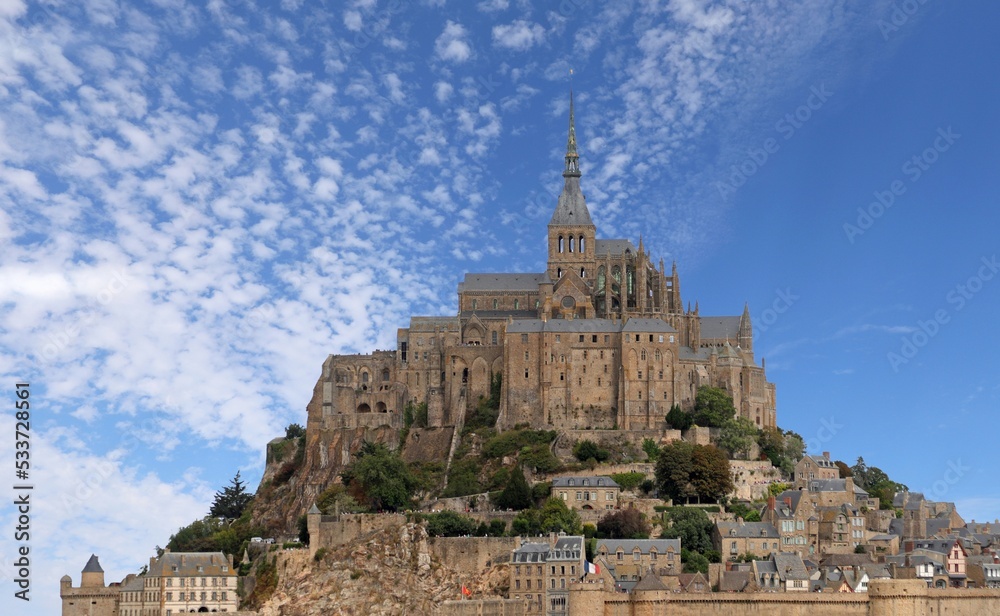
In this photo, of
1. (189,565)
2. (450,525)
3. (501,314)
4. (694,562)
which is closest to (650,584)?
(694,562)

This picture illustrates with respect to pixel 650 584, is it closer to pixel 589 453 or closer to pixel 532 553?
pixel 532 553

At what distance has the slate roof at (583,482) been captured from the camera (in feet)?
284

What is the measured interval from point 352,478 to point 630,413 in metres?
20.8

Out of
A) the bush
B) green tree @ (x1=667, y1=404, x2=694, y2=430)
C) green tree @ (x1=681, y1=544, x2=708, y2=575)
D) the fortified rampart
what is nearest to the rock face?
the fortified rampart

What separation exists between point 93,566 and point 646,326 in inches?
1685

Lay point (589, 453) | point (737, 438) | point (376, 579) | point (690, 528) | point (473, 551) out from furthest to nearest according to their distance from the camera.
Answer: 1. point (737, 438)
2. point (589, 453)
3. point (690, 528)
4. point (473, 551)
5. point (376, 579)

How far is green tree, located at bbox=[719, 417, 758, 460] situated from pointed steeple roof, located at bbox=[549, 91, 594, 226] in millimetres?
22980

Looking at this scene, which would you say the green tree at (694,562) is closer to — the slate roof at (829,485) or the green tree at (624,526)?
the green tree at (624,526)

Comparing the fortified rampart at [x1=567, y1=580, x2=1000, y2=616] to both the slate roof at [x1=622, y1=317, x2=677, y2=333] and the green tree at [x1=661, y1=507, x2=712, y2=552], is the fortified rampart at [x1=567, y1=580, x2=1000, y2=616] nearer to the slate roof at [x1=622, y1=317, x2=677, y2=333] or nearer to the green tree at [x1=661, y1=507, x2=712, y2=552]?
the green tree at [x1=661, y1=507, x2=712, y2=552]

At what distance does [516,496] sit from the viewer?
86438mm

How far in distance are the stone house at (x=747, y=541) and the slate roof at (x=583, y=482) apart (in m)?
9.03

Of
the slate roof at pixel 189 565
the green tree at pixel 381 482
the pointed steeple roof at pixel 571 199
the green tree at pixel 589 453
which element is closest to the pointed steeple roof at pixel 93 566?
the slate roof at pixel 189 565

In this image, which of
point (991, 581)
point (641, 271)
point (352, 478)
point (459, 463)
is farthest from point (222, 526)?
point (991, 581)

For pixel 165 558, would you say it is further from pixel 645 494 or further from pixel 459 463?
pixel 645 494
